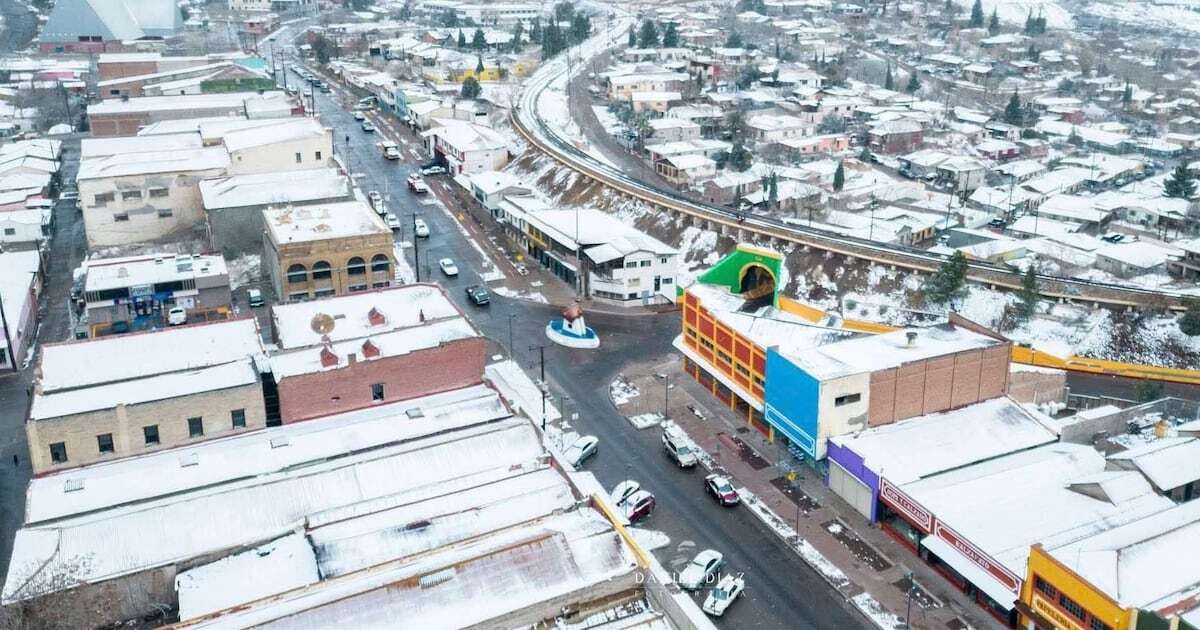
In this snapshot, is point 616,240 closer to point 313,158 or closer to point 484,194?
point 484,194

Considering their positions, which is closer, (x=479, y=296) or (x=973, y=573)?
(x=973, y=573)

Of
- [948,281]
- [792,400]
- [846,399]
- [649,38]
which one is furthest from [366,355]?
[649,38]

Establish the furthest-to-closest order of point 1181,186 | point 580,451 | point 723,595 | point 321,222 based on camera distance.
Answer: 1. point 1181,186
2. point 321,222
3. point 580,451
4. point 723,595

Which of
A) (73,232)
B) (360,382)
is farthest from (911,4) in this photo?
(360,382)

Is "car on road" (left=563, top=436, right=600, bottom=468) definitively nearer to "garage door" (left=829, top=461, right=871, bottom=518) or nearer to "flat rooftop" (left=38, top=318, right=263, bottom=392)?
"garage door" (left=829, top=461, right=871, bottom=518)

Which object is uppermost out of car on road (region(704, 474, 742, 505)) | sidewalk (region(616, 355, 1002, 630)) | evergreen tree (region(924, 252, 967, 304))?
evergreen tree (region(924, 252, 967, 304))

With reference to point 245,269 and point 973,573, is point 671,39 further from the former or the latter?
point 973,573

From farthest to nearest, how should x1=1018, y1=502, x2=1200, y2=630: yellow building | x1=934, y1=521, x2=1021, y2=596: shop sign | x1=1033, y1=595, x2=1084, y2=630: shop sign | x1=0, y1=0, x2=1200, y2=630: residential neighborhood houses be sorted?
1. x1=934, y1=521, x2=1021, y2=596: shop sign
2. x1=0, y1=0, x2=1200, y2=630: residential neighborhood houses
3. x1=1033, y1=595, x2=1084, y2=630: shop sign
4. x1=1018, y1=502, x2=1200, y2=630: yellow building

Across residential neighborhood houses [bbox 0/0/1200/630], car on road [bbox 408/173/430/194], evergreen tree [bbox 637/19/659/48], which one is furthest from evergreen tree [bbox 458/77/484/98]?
evergreen tree [bbox 637/19/659/48]

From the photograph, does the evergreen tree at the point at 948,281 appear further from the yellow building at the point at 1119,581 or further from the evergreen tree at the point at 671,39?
the evergreen tree at the point at 671,39
